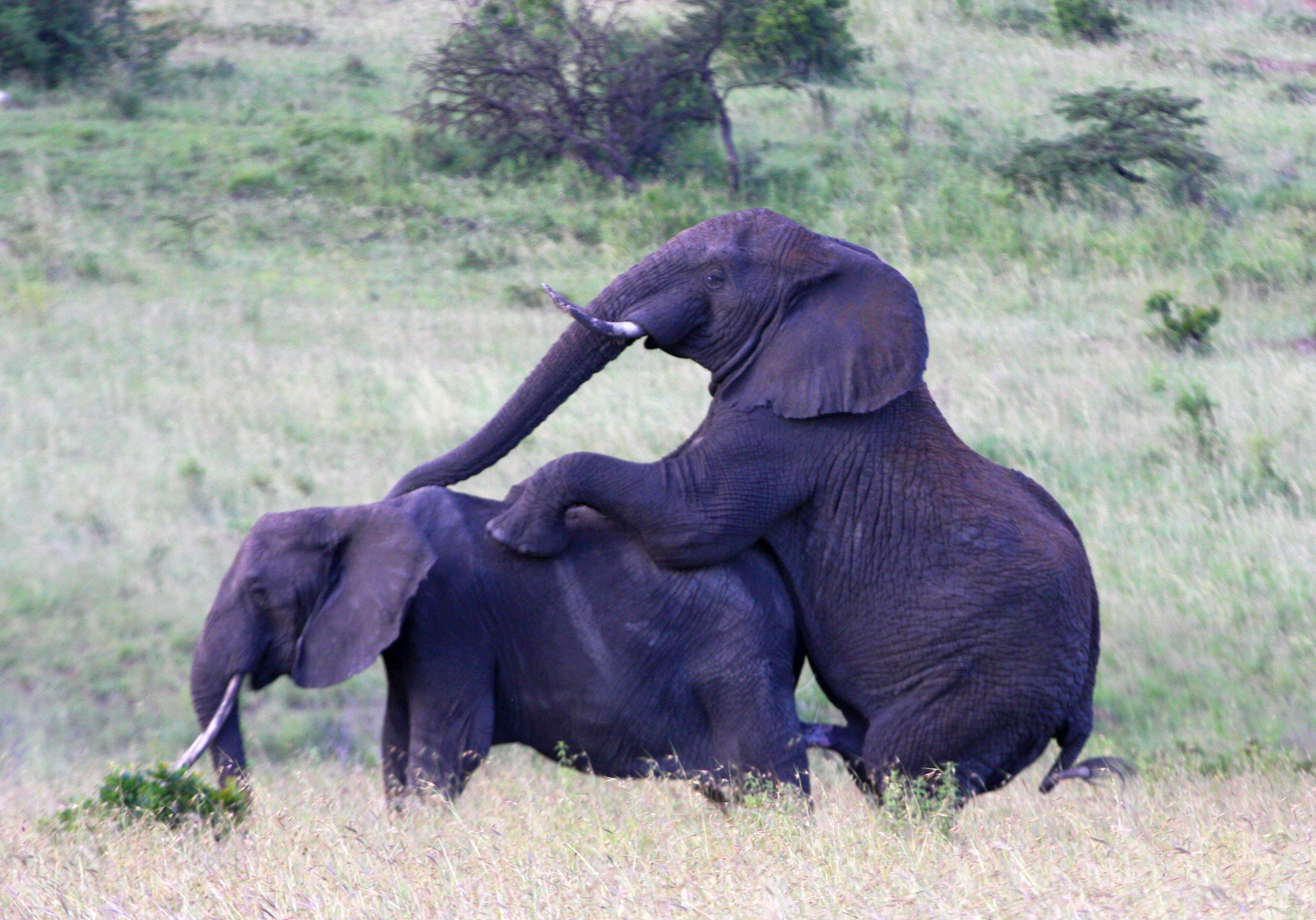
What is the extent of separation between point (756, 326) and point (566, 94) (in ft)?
53.2

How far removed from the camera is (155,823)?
468 centimetres

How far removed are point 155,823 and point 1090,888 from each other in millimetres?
2607

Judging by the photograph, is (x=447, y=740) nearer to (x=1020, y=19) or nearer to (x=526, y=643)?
(x=526, y=643)

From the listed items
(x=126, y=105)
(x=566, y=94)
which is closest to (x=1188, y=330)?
(x=566, y=94)

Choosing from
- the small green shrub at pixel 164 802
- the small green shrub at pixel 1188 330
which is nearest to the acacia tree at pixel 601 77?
the small green shrub at pixel 1188 330

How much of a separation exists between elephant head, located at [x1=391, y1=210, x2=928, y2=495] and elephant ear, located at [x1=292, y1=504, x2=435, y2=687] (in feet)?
1.13

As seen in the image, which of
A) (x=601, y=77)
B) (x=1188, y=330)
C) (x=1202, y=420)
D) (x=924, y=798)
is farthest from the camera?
(x=601, y=77)

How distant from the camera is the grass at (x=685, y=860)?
143 inches

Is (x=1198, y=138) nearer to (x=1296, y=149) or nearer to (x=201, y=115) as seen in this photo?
(x=1296, y=149)

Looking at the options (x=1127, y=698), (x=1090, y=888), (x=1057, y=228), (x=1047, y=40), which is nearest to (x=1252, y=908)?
(x=1090, y=888)

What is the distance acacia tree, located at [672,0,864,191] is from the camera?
2108 cm

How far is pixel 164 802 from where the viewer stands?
4.84 metres

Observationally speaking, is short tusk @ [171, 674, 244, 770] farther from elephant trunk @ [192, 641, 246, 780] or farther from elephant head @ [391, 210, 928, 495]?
elephant head @ [391, 210, 928, 495]

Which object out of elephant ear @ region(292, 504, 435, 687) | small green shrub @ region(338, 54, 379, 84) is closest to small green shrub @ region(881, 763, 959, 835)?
elephant ear @ region(292, 504, 435, 687)
